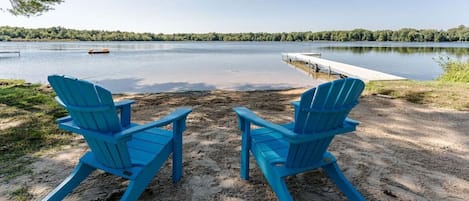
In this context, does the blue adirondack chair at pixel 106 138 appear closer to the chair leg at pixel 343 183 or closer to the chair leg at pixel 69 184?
the chair leg at pixel 69 184

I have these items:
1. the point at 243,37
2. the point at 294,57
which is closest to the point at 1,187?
the point at 294,57

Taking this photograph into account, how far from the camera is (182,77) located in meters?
11.0

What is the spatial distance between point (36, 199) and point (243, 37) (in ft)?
265

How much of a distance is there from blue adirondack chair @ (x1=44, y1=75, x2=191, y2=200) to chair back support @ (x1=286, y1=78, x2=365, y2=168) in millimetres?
839

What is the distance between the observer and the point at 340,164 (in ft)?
8.41

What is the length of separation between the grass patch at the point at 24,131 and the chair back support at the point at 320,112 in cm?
218

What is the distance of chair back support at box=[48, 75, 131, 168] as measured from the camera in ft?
4.92

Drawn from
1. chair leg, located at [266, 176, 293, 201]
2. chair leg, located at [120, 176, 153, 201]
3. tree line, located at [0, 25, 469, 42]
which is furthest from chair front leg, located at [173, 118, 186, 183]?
tree line, located at [0, 25, 469, 42]

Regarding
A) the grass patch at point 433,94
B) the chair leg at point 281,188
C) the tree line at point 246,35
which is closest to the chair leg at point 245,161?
the chair leg at point 281,188

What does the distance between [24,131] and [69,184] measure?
2.10 metres

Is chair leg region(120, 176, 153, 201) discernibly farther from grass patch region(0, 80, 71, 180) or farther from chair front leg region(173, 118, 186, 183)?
grass patch region(0, 80, 71, 180)

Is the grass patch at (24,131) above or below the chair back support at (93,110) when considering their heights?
below

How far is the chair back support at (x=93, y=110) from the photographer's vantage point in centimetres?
150

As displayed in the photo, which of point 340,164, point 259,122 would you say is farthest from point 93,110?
point 340,164
